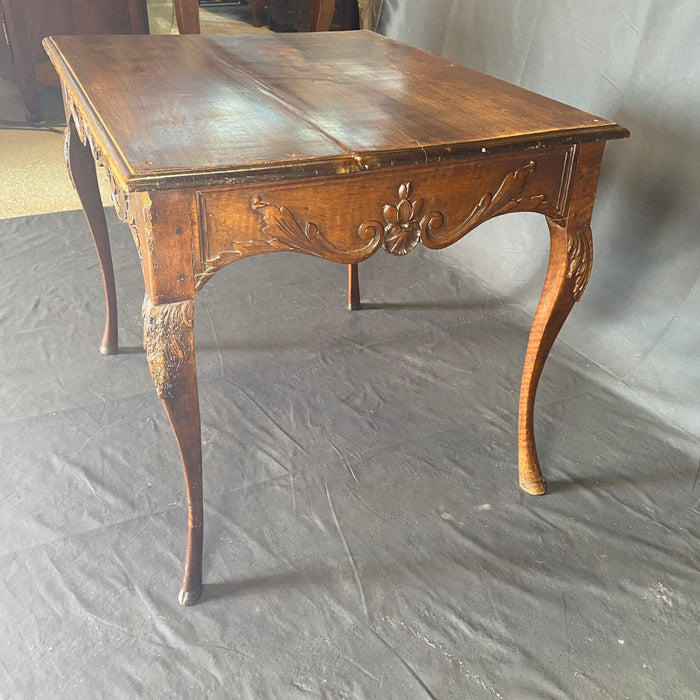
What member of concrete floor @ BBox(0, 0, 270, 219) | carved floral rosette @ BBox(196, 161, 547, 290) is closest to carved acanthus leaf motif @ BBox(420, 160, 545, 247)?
carved floral rosette @ BBox(196, 161, 547, 290)

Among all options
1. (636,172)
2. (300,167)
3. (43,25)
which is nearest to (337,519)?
(300,167)

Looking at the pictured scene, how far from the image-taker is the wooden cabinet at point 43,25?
2973 millimetres

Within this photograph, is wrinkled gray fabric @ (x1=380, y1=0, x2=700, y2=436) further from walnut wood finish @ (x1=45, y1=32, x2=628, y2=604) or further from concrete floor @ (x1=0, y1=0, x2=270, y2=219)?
concrete floor @ (x1=0, y1=0, x2=270, y2=219)

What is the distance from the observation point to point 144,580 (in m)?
1.10

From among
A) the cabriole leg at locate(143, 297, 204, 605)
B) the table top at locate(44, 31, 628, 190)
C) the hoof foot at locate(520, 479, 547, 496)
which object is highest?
the table top at locate(44, 31, 628, 190)

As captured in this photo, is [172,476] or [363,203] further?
A: [172,476]

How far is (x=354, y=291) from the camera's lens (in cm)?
183

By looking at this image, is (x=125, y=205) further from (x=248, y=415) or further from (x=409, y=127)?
(x=248, y=415)

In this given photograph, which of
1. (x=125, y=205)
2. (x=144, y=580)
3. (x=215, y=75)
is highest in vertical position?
(x=215, y=75)

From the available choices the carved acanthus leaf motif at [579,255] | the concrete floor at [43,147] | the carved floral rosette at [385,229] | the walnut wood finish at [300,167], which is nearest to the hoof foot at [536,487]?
the walnut wood finish at [300,167]

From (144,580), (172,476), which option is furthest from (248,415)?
(144,580)

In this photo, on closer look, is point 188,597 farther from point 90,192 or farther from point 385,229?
point 90,192

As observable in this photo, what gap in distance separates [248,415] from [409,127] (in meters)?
0.75

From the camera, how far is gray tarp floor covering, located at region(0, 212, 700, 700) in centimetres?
99
